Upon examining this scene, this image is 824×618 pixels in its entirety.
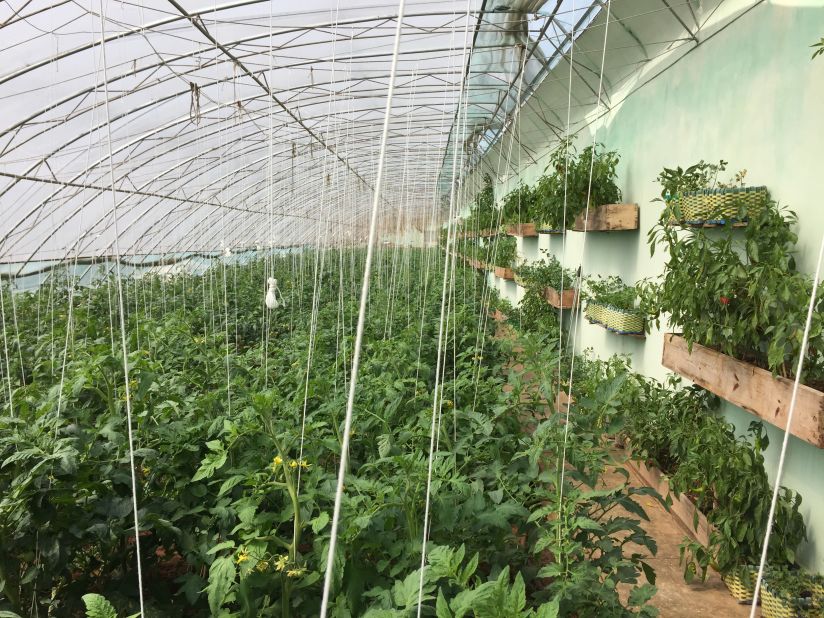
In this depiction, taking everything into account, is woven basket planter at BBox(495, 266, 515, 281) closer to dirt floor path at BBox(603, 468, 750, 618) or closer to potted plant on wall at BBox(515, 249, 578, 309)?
potted plant on wall at BBox(515, 249, 578, 309)

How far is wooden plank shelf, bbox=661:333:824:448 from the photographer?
2.13m

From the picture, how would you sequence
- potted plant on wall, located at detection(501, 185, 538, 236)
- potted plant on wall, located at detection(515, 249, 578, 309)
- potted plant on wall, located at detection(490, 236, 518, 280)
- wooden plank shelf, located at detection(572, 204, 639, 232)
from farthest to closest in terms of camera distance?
potted plant on wall, located at detection(490, 236, 518, 280) < potted plant on wall, located at detection(501, 185, 538, 236) < potted plant on wall, located at detection(515, 249, 578, 309) < wooden plank shelf, located at detection(572, 204, 639, 232)

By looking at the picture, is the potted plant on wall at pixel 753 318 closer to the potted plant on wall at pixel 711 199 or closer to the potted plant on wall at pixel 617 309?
the potted plant on wall at pixel 711 199

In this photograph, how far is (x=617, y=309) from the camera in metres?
4.80

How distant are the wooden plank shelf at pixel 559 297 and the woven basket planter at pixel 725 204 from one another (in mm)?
2866

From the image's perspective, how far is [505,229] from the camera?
9508mm

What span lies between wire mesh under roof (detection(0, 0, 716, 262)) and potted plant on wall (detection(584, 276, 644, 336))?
2011 mm

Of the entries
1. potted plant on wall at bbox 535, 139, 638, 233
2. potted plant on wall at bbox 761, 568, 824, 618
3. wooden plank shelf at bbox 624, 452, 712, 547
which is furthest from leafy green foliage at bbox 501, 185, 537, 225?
potted plant on wall at bbox 761, 568, 824, 618

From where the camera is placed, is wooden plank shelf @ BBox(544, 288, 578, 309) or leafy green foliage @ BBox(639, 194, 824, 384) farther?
wooden plank shelf @ BBox(544, 288, 578, 309)

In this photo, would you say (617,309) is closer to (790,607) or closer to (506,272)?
(790,607)

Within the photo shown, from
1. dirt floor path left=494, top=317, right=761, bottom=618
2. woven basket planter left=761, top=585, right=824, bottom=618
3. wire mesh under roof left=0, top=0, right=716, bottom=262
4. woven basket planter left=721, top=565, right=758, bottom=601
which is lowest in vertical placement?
dirt floor path left=494, top=317, right=761, bottom=618

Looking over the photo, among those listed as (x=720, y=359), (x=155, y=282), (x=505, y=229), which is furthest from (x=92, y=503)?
(x=155, y=282)

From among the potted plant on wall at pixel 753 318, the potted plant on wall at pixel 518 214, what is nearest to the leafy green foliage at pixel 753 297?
the potted plant on wall at pixel 753 318

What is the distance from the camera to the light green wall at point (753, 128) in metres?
2.61
